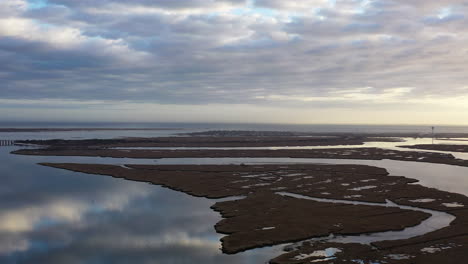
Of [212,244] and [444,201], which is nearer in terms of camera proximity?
[212,244]

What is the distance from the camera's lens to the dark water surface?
21.1m

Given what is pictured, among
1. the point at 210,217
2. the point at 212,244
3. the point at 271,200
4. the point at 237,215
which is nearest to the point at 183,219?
the point at 210,217

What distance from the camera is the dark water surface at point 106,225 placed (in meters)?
21.1

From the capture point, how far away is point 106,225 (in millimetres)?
26672

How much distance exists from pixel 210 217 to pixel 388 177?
26.0 m

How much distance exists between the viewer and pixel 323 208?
1195 inches

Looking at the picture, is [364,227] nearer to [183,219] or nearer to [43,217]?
[183,219]

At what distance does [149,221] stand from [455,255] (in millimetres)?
18235

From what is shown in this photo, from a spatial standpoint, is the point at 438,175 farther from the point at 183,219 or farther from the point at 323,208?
the point at 183,219

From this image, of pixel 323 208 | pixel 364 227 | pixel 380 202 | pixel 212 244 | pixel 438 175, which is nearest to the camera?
pixel 212 244

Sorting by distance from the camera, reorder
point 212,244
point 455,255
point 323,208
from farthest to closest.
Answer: point 323,208 → point 212,244 → point 455,255

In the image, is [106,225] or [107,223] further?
[107,223]

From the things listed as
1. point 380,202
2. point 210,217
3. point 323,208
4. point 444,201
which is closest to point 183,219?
point 210,217

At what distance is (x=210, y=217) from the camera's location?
Result: 28516mm
